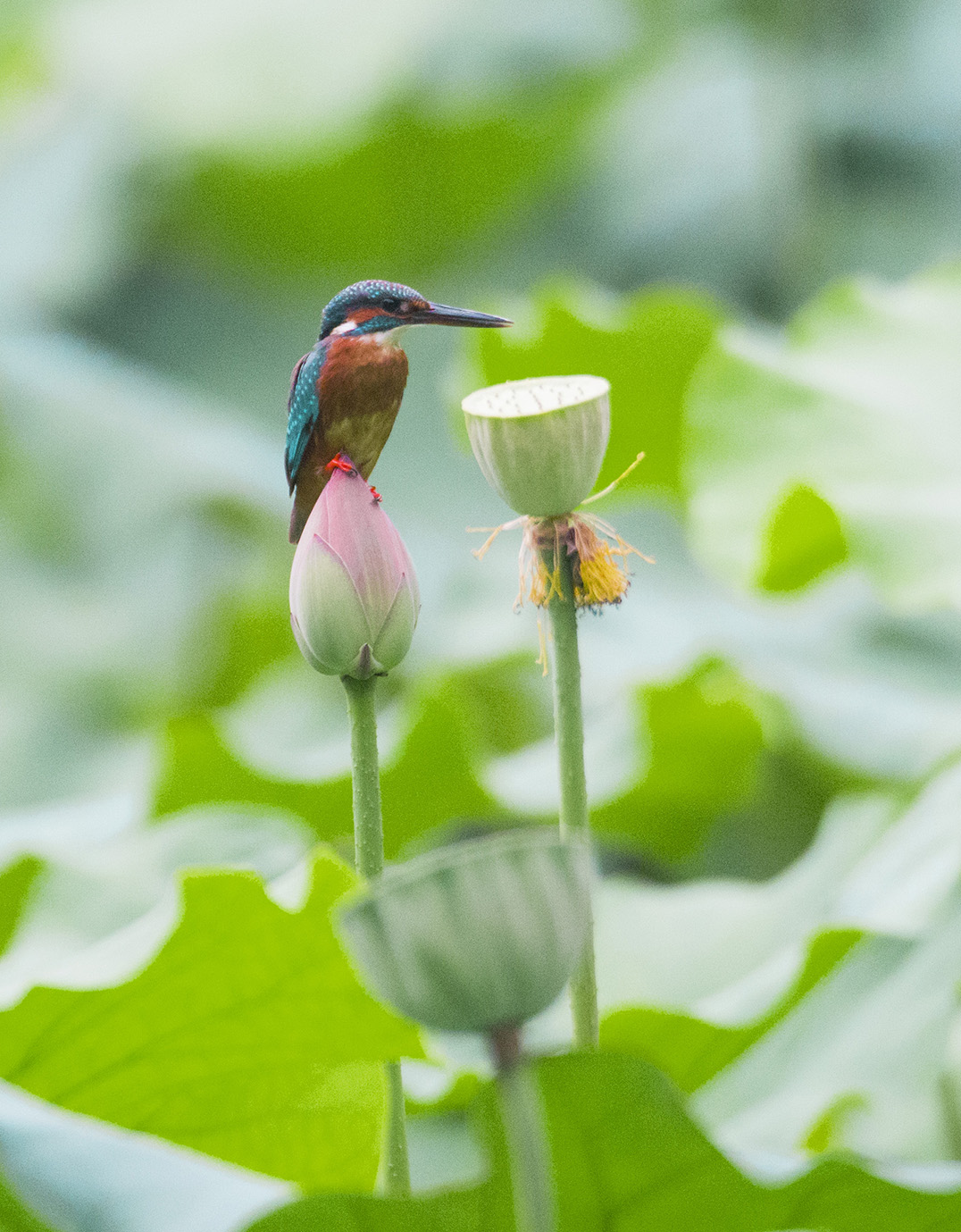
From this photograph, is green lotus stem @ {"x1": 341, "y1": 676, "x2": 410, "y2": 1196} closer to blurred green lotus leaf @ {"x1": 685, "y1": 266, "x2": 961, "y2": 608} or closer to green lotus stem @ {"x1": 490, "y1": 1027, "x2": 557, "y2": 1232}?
green lotus stem @ {"x1": 490, "y1": 1027, "x2": 557, "y2": 1232}

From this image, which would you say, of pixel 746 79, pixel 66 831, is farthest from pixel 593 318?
pixel 746 79

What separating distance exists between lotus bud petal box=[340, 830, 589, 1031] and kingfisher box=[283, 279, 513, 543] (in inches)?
4.1

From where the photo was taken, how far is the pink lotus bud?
0.84 ft

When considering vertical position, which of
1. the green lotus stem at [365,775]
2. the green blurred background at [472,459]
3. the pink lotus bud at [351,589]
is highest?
the pink lotus bud at [351,589]

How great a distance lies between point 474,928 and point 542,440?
93 mm

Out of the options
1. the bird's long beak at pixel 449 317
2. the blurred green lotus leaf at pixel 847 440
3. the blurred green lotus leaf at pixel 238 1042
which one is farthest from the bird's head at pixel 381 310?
the blurred green lotus leaf at pixel 847 440

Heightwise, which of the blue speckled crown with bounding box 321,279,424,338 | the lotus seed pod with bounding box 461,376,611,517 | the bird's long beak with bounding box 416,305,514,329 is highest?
the blue speckled crown with bounding box 321,279,424,338

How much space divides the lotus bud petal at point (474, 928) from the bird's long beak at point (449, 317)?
0.11 m

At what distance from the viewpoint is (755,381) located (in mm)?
625

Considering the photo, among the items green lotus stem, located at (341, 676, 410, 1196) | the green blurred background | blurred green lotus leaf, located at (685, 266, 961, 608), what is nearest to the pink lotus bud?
green lotus stem, located at (341, 676, 410, 1196)

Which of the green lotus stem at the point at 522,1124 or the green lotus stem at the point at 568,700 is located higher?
the green lotus stem at the point at 568,700

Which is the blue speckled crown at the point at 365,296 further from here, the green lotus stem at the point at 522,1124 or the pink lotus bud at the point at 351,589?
the green lotus stem at the point at 522,1124

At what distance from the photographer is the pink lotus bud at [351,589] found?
0.26 meters

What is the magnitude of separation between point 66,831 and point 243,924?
0.30 meters
